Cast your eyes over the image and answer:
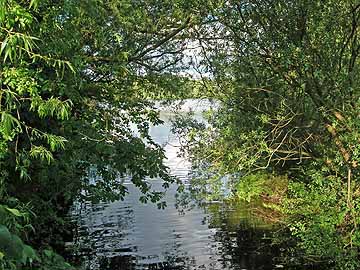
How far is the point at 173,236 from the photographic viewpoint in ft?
54.2

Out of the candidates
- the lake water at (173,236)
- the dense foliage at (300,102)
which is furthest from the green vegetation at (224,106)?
the lake water at (173,236)

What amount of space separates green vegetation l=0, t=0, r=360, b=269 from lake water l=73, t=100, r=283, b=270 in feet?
4.53

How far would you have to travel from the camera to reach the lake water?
13750mm

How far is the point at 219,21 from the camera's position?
11.1m

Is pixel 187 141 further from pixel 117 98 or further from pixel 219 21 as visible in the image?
pixel 219 21

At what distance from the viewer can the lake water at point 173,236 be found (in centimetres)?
1375

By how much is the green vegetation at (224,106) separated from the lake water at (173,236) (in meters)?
1.38

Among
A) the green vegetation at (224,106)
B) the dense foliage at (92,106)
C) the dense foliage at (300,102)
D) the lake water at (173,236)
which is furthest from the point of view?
the lake water at (173,236)

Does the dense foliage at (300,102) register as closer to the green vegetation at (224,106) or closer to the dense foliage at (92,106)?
the green vegetation at (224,106)

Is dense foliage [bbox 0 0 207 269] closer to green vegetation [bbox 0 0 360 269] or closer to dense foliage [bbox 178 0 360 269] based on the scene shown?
green vegetation [bbox 0 0 360 269]

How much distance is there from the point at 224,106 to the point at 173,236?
18.8 feet

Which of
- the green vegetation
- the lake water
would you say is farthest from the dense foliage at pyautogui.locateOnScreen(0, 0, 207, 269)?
the lake water

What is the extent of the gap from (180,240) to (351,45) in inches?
321

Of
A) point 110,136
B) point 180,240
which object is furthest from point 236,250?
point 110,136
